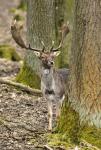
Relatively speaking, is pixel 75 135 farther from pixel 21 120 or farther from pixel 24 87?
pixel 24 87

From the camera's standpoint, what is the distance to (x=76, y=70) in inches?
381

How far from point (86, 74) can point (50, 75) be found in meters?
2.33

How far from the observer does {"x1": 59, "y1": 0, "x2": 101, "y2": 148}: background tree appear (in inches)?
372

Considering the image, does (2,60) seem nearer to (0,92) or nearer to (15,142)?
(0,92)

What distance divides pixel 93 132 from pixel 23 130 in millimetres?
1589

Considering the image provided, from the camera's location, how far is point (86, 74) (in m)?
9.58

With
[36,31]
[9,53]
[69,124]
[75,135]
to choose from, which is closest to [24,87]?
[36,31]

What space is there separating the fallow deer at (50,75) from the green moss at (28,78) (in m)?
2.11

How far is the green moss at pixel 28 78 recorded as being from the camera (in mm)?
14289

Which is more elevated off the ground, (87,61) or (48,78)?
(87,61)

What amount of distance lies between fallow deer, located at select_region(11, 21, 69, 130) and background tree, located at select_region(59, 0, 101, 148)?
60.4 inches

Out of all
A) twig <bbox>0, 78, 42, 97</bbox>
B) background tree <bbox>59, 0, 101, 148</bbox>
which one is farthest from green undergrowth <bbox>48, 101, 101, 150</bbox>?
twig <bbox>0, 78, 42, 97</bbox>

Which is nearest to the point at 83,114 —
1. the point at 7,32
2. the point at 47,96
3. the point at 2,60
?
the point at 47,96

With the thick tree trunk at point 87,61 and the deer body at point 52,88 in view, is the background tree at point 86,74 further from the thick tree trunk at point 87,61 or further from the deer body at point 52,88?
the deer body at point 52,88
